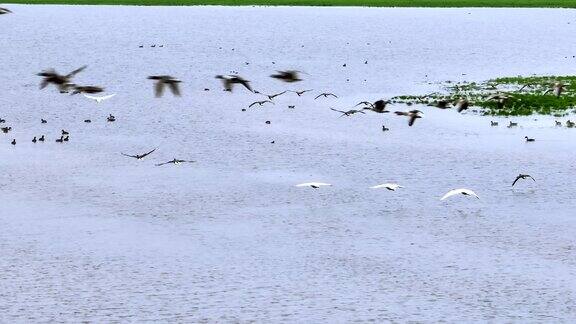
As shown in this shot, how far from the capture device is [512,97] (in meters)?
63.6

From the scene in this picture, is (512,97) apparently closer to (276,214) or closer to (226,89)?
(276,214)

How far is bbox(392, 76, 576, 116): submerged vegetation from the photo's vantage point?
207ft

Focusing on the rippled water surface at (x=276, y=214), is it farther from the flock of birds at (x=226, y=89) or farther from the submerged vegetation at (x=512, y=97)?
the submerged vegetation at (x=512, y=97)

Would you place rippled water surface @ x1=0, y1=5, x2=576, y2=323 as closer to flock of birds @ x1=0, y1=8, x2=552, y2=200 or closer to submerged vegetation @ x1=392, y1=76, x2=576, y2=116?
flock of birds @ x1=0, y1=8, x2=552, y2=200

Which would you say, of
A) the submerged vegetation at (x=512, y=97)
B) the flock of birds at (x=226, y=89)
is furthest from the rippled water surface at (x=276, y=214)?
the submerged vegetation at (x=512, y=97)

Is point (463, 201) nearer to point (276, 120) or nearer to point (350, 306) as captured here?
point (350, 306)

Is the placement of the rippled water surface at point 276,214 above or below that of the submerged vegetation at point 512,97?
below

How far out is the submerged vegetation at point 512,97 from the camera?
63.0 metres

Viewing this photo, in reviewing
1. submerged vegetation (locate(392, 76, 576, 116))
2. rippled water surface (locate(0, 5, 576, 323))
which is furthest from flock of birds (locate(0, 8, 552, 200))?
submerged vegetation (locate(392, 76, 576, 116))

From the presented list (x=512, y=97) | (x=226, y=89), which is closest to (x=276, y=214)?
(x=226, y=89)

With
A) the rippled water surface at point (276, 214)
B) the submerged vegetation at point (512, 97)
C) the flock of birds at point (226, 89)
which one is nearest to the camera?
the flock of birds at point (226, 89)

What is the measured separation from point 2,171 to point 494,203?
67.4ft

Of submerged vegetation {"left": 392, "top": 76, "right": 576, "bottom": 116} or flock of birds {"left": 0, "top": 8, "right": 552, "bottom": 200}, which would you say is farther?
submerged vegetation {"left": 392, "top": 76, "right": 576, "bottom": 116}

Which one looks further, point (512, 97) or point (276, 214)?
point (512, 97)
